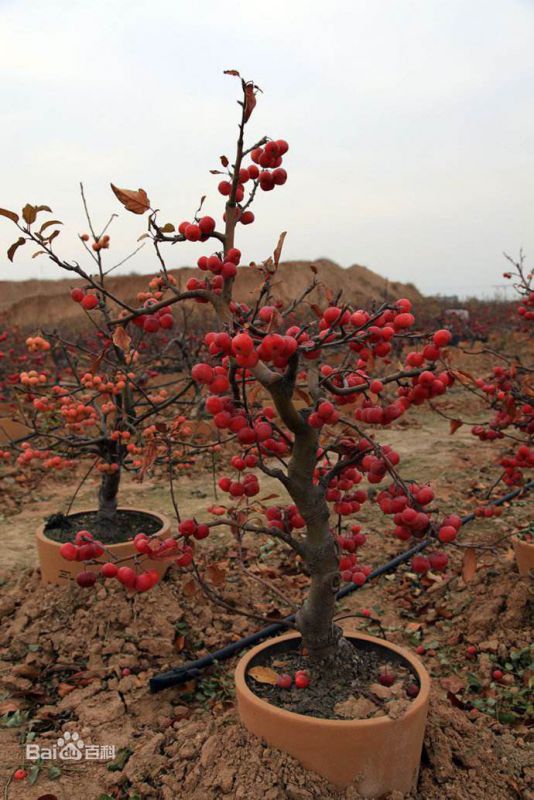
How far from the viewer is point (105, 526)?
156 inches

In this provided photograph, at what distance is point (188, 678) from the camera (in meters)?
2.99

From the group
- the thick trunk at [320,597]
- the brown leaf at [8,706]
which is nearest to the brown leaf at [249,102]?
the thick trunk at [320,597]

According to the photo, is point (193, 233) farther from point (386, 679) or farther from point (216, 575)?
point (386, 679)

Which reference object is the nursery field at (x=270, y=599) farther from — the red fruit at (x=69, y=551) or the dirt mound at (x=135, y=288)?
the dirt mound at (x=135, y=288)

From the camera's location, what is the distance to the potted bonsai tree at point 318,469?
170cm

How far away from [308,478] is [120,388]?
1954 millimetres

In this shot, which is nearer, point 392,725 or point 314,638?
point 392,725

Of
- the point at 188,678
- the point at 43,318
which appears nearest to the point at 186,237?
the point at 188,678

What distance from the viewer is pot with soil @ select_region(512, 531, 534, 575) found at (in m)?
3.41

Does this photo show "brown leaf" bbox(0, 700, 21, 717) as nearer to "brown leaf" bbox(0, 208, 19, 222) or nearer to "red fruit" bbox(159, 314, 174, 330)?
"red fruit" bbox(159, 314, 174, 330)

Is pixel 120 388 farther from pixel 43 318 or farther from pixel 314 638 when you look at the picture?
pixel 43 318

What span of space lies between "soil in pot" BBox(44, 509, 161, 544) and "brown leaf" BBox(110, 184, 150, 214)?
2.58 m

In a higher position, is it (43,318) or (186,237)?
(186,237)

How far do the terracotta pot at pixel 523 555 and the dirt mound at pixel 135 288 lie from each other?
96.0 ft
